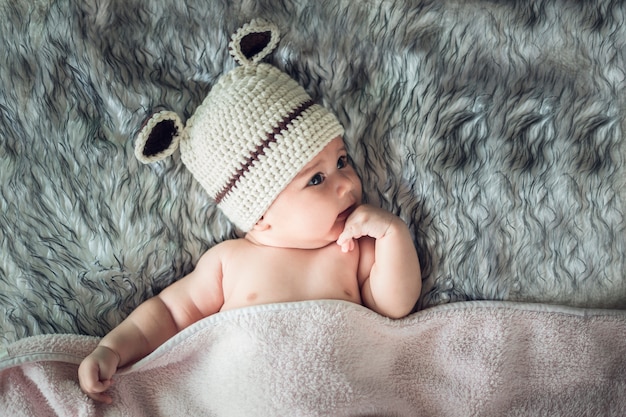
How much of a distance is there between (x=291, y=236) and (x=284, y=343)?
218 mm

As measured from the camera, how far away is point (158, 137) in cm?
125

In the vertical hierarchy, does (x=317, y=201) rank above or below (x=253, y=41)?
below

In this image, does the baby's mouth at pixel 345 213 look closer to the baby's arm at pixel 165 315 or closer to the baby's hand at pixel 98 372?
the baby's arm at pixel 165 315

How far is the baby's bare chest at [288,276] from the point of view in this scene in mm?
1291

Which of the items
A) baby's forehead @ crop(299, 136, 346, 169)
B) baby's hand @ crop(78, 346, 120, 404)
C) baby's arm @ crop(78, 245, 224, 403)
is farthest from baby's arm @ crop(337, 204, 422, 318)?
baby's hand @ crop(78, 346, 120, 404)

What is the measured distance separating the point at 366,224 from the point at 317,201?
0.11 m

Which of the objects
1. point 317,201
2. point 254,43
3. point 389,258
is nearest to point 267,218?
point 317,201

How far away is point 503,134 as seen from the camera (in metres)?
1.32

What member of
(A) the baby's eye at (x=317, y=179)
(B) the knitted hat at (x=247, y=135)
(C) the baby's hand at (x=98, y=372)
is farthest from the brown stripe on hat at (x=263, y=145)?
(C) the baby's hand at (x=98, y=372)

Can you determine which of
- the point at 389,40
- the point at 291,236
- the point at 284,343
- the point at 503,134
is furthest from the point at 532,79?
the point at 284,343

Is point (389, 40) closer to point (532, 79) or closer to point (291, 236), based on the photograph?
point (532, 79)

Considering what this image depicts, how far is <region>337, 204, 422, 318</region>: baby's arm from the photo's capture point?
4.15 ft

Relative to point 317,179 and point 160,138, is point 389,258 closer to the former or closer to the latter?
point 317,179

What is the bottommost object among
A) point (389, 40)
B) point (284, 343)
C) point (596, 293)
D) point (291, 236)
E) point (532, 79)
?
point (596, 293)
